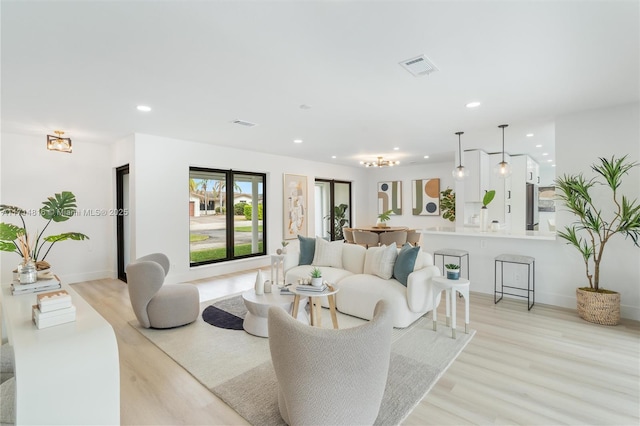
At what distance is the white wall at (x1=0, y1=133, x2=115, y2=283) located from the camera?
514cm

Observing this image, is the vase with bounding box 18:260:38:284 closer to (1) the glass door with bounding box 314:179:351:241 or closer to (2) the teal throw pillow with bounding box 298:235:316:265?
(2) the teal throw pillow with bounding box 298:235:316:265

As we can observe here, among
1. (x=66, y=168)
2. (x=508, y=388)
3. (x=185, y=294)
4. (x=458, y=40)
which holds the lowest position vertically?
(x=508, y=388)

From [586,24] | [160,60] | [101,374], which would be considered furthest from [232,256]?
[586,24]

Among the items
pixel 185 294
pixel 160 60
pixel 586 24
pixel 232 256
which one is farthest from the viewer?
pixel 232 256

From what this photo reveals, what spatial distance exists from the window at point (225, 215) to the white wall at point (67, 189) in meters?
1.61

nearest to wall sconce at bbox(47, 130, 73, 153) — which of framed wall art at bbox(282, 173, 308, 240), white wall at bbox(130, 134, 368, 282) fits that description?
white wall at bbox(130, 134, 368, 282)

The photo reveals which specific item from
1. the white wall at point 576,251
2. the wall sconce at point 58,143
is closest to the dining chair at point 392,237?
the white wall at point 576,251

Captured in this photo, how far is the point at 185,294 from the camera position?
12.2 ft

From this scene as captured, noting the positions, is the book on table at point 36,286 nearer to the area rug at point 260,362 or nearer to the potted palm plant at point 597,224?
the area rug at point 260,362

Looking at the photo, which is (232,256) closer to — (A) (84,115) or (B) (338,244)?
(B) (338,244)

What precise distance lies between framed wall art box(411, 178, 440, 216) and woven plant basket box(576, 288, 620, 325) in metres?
5.64

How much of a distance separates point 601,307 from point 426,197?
606 centimetres

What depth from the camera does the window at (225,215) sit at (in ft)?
20.6

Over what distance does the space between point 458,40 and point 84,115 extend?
4.56 m
